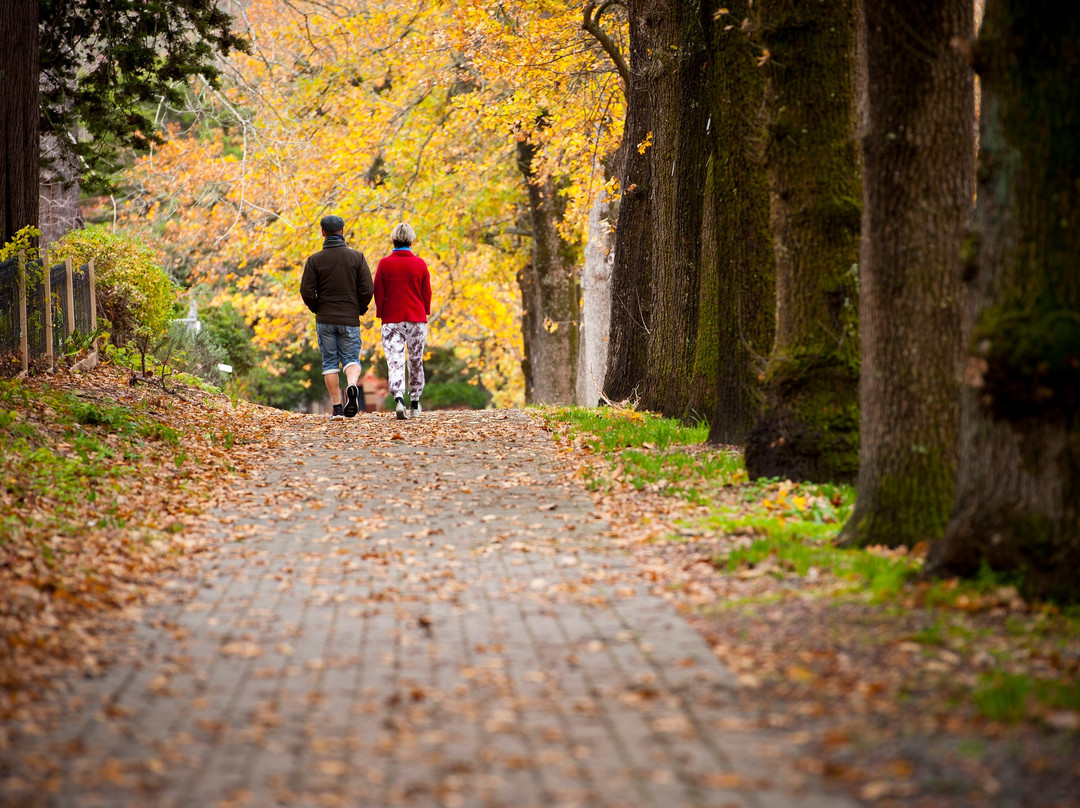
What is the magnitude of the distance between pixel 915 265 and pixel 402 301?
321 inches

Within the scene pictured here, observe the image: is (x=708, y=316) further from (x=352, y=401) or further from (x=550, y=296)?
(x=550, y=296)

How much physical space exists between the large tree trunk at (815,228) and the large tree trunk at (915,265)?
195cm

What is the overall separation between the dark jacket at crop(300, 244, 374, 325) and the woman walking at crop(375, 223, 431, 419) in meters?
0.38

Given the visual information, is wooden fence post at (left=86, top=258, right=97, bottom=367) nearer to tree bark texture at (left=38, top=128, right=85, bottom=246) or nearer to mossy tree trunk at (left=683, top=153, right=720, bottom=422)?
tree bark texture at (left=38, top=128, right=85, bottom=246)

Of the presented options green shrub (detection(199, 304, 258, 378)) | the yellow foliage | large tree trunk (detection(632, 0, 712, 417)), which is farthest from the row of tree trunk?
green shrub (detection(199, 304, 258, 378))

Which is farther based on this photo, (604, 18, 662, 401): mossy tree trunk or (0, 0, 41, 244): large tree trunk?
(604, 18, 662, 401): mossy tree trunk

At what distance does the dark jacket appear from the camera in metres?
14.3

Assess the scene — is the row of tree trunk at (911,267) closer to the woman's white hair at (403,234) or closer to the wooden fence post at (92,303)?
the woman's white hair at (403,234)

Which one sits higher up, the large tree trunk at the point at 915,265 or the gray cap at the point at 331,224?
the gray cap at the point at 331,224

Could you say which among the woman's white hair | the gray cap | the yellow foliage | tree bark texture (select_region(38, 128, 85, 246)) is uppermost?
the yellow foliage

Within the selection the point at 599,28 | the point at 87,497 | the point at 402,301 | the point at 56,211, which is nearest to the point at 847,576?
the point at 87,497

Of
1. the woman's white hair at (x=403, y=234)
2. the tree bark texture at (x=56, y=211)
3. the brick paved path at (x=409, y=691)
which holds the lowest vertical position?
the brick paved path at (x=409, y=691)

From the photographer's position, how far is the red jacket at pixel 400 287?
45.9 ft

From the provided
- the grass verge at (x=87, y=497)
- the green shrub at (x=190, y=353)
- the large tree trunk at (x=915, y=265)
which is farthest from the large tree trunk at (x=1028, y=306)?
the green shrub at (x=190, y=353)
